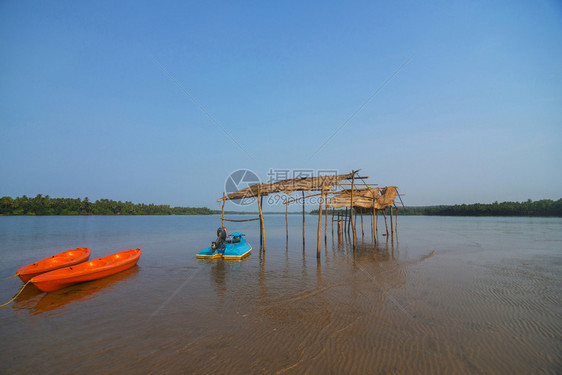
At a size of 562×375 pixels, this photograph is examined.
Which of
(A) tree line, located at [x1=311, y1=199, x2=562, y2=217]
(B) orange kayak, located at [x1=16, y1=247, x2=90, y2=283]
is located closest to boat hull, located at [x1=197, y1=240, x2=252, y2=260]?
(B) orange kayak, located at [x1=16, y1=247, x2=90, y2=283]

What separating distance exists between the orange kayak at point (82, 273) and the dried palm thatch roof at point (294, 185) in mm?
5960

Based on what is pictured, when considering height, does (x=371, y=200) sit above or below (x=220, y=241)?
above

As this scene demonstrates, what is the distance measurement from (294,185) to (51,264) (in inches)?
386

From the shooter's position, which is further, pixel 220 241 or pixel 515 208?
pixel 515 208

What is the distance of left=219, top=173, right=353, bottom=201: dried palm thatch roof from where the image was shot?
432 inches

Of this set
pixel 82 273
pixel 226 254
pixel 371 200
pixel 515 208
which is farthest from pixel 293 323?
pixel 515 208

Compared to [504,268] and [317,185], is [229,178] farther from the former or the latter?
[504,268]

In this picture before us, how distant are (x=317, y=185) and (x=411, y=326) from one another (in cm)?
737

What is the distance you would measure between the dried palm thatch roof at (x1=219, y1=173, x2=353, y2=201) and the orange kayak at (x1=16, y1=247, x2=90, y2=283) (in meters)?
6.91

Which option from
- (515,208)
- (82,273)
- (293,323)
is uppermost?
(515,208)

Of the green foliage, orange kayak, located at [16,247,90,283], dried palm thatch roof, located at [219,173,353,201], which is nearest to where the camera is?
orange kayak, located at [16,247,90,283]

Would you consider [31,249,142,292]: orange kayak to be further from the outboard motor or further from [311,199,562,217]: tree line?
[311,199,562,217]: tree line

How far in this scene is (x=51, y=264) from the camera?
8.41 metres

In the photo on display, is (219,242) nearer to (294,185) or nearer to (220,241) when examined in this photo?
(220,241)
